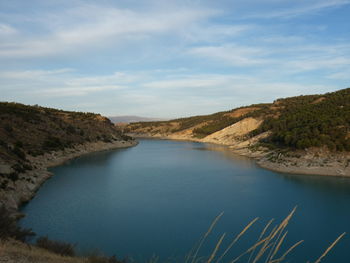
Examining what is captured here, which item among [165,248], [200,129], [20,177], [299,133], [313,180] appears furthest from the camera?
[200,129]

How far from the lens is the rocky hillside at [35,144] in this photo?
2843cm

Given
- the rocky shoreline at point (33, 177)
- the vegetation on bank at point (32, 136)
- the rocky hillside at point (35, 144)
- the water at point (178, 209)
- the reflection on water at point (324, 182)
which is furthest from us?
the reflection on water at point (324, 182)

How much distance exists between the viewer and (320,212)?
2628 cm

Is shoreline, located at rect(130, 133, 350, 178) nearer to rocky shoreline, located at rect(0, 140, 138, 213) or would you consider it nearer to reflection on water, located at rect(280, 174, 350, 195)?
reflection on water, located at rect(280, 174, 350, 195)

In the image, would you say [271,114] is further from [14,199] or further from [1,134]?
[14,199]

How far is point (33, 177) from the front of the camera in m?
34.3

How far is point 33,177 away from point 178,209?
18946 mm

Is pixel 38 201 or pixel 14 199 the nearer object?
pixel 14 199

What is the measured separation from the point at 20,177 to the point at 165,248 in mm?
20392

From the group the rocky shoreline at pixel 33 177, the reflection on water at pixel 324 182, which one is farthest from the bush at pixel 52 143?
the reflection on water at pixel 324 182

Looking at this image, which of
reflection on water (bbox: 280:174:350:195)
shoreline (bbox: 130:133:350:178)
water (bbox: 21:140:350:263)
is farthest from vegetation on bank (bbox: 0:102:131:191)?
shoreline (bbox: 130:133:350:178)

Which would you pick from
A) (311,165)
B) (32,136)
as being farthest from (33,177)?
(311,165)

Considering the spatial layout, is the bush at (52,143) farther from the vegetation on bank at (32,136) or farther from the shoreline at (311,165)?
the shoreline at (311,165)

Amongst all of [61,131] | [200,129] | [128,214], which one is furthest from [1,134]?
[200,129]
